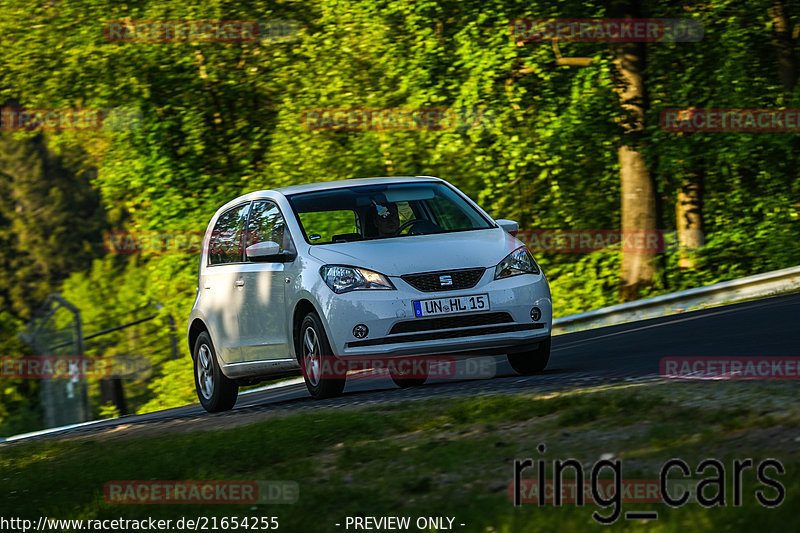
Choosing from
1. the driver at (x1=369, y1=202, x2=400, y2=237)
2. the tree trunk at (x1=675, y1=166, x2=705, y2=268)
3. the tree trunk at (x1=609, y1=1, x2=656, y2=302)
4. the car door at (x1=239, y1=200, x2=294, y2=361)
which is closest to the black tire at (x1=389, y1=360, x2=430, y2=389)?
the car door at (x1=239, y1=200, x2=294, y2=361)

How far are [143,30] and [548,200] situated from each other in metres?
9.06

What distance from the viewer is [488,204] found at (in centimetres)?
2456

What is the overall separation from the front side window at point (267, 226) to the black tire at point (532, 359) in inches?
85.8

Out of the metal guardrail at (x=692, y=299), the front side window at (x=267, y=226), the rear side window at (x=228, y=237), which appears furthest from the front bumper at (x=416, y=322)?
the metal guardrail at (x=692, y=299)

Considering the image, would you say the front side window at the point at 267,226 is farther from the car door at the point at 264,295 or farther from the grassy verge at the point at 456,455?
the grassy verge at the point at 456,455

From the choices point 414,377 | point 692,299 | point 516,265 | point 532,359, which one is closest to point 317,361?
point 414,377

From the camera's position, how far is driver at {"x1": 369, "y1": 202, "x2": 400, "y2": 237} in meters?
10.8

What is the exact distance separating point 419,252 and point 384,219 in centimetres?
99

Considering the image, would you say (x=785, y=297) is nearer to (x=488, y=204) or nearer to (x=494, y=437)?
(x=494, y=437)

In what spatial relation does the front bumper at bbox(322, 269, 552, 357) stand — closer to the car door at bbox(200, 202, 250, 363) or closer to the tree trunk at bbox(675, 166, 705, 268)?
the car door at bbox(200, 202, 250, 363)

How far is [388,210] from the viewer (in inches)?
431

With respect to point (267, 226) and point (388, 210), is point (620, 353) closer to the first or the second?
point (388, 210)

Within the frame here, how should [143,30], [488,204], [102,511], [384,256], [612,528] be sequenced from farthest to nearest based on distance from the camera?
[143,30] < [488,204] < [384,256] < [102,511] < [612,528]

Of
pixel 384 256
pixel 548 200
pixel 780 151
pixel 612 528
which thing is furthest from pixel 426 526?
pixel 548 200
